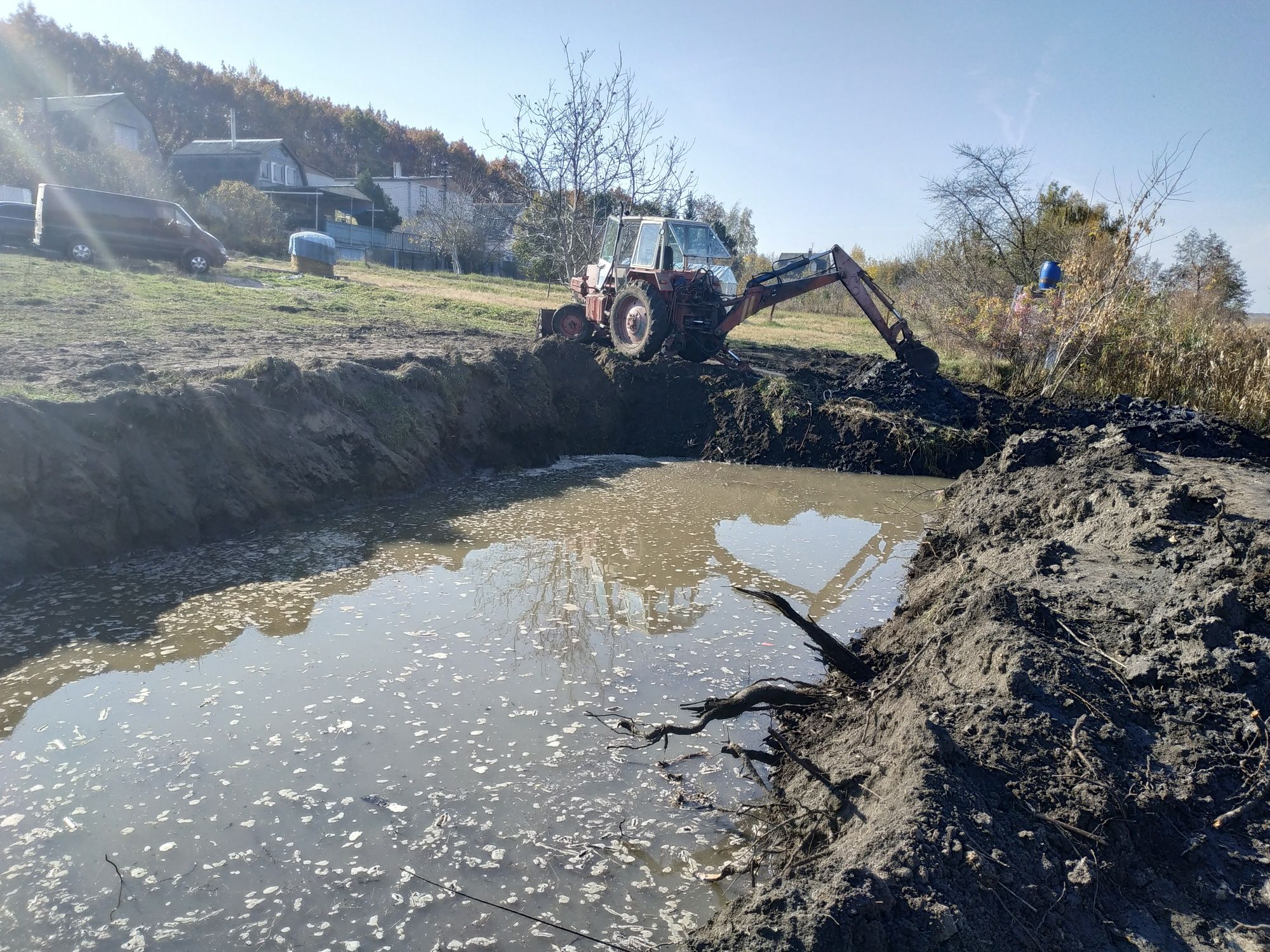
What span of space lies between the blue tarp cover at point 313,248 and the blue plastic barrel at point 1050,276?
60.7ft

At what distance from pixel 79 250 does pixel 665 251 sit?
13.0m

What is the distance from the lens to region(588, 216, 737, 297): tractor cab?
13172mm

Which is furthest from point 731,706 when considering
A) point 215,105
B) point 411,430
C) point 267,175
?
point 215,105

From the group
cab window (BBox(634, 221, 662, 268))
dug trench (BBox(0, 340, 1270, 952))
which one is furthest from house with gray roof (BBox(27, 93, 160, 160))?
dug trench (BBox(0, 340, 1270, 952))

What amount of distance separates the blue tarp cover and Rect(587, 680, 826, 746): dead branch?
860 inches

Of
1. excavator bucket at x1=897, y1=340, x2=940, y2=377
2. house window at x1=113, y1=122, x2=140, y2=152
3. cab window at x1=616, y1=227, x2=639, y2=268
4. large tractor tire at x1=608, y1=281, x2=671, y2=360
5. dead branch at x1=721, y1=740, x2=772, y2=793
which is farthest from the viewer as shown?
house window at x1=113, y1=122, x2=140, y2=152

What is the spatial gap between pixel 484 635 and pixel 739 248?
37691 mm

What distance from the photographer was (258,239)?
2895 cm

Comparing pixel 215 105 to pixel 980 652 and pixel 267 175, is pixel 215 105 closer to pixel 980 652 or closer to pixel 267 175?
pixel 267 175

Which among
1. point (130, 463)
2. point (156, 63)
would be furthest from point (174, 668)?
point (156, 63)

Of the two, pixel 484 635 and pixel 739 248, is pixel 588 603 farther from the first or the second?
pixel 739 248

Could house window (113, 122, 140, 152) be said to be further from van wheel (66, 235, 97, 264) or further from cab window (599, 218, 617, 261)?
cab window (599, 218, 617, 261)

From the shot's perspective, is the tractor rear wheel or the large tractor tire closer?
the large tractor tire

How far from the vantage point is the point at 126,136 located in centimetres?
4009
